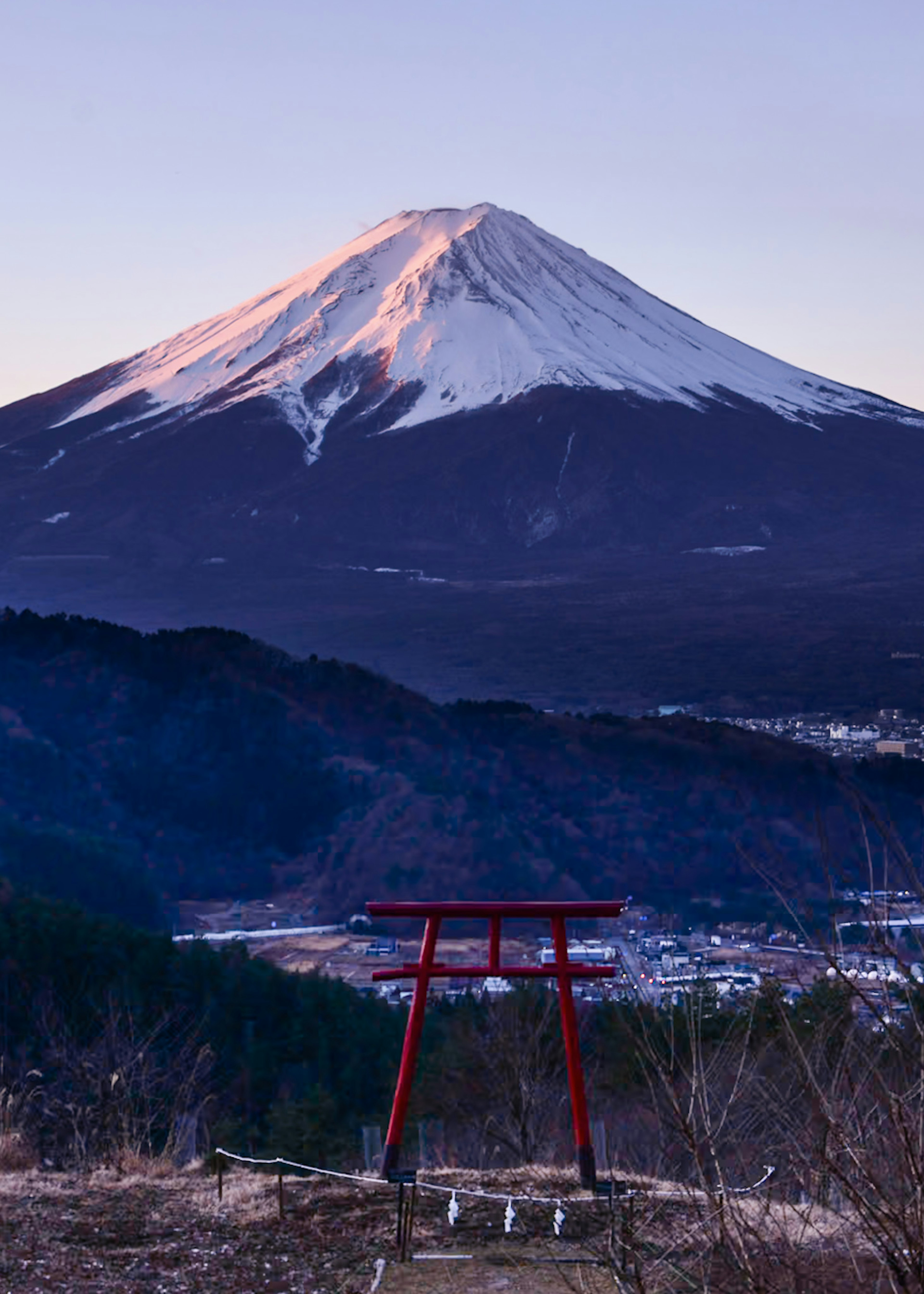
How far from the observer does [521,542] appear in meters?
104

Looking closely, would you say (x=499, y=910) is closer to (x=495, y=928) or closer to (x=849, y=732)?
(x=495, y=928)

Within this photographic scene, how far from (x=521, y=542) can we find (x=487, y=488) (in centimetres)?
430

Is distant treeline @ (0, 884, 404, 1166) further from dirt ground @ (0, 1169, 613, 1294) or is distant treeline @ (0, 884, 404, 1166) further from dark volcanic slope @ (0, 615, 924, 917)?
dark volcanic slope @ (0, 615, 924, 917)

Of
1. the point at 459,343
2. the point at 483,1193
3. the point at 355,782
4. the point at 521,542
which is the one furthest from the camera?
the point at 459,343

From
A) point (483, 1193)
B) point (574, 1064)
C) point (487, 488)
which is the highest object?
point (487, 488)

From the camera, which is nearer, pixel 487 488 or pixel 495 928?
pixel 495 928

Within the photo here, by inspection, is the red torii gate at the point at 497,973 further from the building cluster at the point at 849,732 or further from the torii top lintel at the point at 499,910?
the building cluster at the point at 849,732

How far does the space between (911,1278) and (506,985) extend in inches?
609

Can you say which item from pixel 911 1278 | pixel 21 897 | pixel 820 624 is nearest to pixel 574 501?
pixel 820 624

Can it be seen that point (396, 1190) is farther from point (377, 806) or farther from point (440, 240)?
point (440, 240)

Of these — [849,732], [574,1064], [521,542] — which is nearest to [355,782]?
[849,732]

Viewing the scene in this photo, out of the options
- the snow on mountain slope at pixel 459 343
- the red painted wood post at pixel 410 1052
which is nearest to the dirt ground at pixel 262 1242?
the red painted wood post at pixel 410 1052

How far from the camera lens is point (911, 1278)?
381 centimetres

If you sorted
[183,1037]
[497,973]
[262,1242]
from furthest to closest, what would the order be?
[183,1037] → [497,973] → [262,1242]
